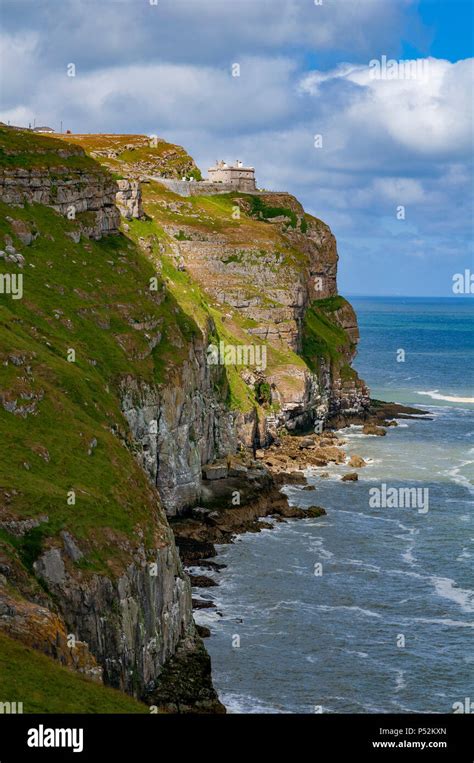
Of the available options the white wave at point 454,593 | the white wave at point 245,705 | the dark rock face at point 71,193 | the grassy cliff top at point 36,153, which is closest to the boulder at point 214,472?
the dark rock face at point 71,193

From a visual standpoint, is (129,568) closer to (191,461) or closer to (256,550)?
(256,550)

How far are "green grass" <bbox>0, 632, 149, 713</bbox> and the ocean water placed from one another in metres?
15.7

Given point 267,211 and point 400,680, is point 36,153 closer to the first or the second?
point 400,680

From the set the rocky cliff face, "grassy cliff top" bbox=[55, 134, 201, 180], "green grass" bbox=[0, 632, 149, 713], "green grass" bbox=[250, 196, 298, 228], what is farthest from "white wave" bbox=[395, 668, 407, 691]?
"green grass" bbox=[250, 196, 298, 228]

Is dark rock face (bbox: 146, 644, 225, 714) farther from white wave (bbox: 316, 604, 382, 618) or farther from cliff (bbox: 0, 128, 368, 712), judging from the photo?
white wave (bbox: 316, 604, 382, 618)

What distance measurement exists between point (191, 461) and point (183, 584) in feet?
113

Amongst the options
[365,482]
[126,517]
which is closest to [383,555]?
[365,482]

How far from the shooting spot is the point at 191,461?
100250 millimetres

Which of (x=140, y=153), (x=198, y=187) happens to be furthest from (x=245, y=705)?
(x=140, y=153)

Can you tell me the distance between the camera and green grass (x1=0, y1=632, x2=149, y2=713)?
43250mm

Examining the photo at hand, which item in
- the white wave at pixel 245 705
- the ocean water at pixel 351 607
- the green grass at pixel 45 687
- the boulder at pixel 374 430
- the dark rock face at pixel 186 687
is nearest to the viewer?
the green grass at pixel 45 687

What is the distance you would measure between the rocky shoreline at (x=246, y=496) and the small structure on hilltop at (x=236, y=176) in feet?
179

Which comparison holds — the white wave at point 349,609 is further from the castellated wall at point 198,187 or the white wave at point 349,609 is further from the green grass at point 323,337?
the castellated wall at point 198,187

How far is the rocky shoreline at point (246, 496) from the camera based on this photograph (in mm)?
91688
